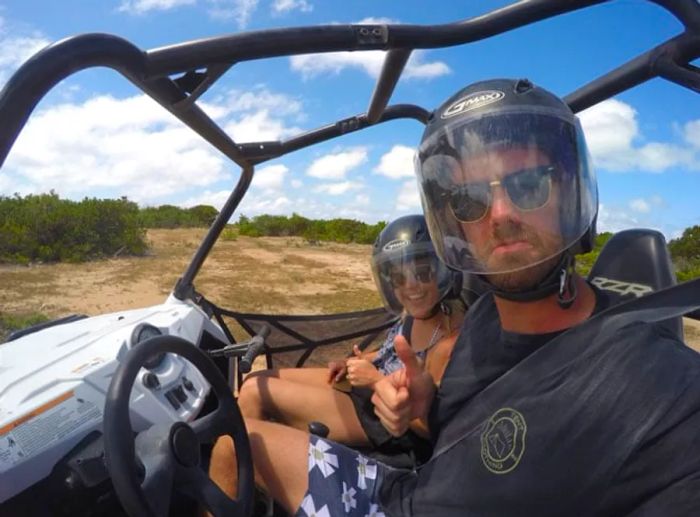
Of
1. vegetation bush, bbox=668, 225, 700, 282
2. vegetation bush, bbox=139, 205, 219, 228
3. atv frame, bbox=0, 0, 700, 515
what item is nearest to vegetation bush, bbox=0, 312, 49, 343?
atv frame, bbox=0, 0, 700, 515

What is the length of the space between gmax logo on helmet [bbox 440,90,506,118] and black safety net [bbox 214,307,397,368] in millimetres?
1606

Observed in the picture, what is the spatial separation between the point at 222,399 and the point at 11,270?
1001cm

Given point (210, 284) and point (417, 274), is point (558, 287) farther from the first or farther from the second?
point (210, 284)

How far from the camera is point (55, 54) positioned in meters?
0.75

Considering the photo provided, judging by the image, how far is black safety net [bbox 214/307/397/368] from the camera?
9.48ft

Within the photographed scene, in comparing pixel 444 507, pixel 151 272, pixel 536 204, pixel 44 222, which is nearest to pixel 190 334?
pixel 444 507

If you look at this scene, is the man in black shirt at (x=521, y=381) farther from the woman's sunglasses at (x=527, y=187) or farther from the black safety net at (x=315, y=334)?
the black safety net at (x=315, y=334)

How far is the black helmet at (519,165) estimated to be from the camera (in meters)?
1.30

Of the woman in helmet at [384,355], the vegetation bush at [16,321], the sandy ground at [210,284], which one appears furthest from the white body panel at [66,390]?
the sandy ground at [210,284]

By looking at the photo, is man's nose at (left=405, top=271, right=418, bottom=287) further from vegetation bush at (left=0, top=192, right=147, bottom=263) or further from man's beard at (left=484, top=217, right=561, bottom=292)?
vegetation bush at (left=0, top=192, right=147, bottom=263)

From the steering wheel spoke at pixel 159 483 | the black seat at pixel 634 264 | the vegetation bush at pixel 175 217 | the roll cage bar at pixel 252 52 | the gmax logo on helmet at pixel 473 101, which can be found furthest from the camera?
the vegetation bush at pixel 175 217

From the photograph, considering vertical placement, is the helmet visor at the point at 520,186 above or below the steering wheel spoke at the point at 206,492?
above

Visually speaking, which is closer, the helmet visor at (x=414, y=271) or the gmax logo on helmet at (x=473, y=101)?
the gmax logo on helmet at (x=473, y=101)

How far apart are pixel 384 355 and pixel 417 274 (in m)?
0.43
